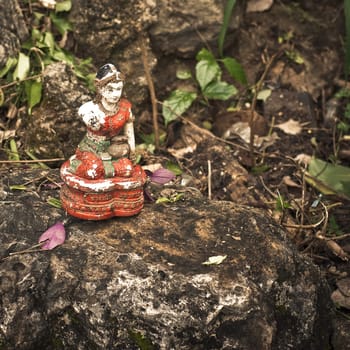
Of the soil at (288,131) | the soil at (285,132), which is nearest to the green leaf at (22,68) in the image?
the soil at (285,132)

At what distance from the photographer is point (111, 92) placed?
2.45 metres

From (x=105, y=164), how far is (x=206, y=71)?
66.7 inches

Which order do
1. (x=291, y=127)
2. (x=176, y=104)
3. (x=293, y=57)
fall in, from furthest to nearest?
(x=293, y=57) < (x=291, y=127) < (x=176, y=104)

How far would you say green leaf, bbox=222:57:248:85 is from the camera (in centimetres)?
405

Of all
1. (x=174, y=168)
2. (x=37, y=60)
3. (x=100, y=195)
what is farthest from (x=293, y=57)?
(x=100, y=195)

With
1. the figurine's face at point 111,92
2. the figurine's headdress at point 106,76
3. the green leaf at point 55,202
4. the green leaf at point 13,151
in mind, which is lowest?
the green leaf at point 13,151

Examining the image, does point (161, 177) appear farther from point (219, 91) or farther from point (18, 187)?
point (219, 91)

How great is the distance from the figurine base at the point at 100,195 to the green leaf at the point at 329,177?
1466mm

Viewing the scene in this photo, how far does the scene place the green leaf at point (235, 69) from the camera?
13.3ft

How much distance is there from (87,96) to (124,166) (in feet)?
3.55

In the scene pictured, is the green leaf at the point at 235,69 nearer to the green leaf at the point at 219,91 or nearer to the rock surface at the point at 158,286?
the green leaf at the point at 219,91

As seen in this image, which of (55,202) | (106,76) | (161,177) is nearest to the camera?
(106,76)

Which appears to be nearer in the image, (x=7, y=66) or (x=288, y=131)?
(x=7, y=66)

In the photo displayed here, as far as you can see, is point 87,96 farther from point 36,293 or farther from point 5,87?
point 36,293
